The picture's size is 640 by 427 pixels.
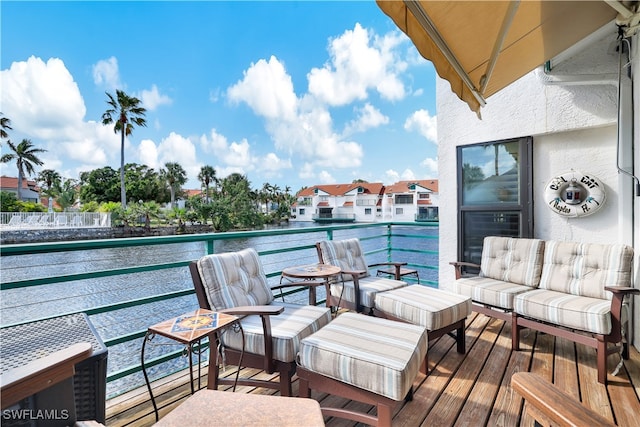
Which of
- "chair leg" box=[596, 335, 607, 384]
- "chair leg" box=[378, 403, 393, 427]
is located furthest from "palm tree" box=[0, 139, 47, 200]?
"chair leg" box=[596, 335, 607, 384]

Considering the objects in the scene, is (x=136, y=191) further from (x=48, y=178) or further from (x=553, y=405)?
(x=553, y=405)

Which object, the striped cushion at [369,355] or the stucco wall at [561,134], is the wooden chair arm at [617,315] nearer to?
the stucco wall at [561,134]

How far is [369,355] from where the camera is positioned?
1.60m

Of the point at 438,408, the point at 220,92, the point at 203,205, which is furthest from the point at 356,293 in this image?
the point at 220,92

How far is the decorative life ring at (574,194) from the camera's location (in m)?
3.15

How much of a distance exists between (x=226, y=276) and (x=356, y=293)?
1206 mm

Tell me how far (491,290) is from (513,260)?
0.55m

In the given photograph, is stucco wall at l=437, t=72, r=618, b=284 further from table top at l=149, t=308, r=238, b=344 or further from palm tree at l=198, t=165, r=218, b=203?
palm tree at l=198, t=165, r=218, b=203

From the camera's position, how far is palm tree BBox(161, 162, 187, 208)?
129 ft

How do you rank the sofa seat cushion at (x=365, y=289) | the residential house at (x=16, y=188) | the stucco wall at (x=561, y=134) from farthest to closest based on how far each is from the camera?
the residential house at (x=16, y=188)
the stucco wall at (x=561, y=134)
the sofa seat cushion at (x=365, y=289)

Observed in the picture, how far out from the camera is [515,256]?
3271mm

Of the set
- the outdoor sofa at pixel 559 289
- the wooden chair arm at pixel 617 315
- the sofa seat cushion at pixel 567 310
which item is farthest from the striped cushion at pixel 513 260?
the wooden chair arm at pixel 617 315

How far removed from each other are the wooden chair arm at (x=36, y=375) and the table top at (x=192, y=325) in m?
0.54

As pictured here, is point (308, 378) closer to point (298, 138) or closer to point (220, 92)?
point (298, 138)
